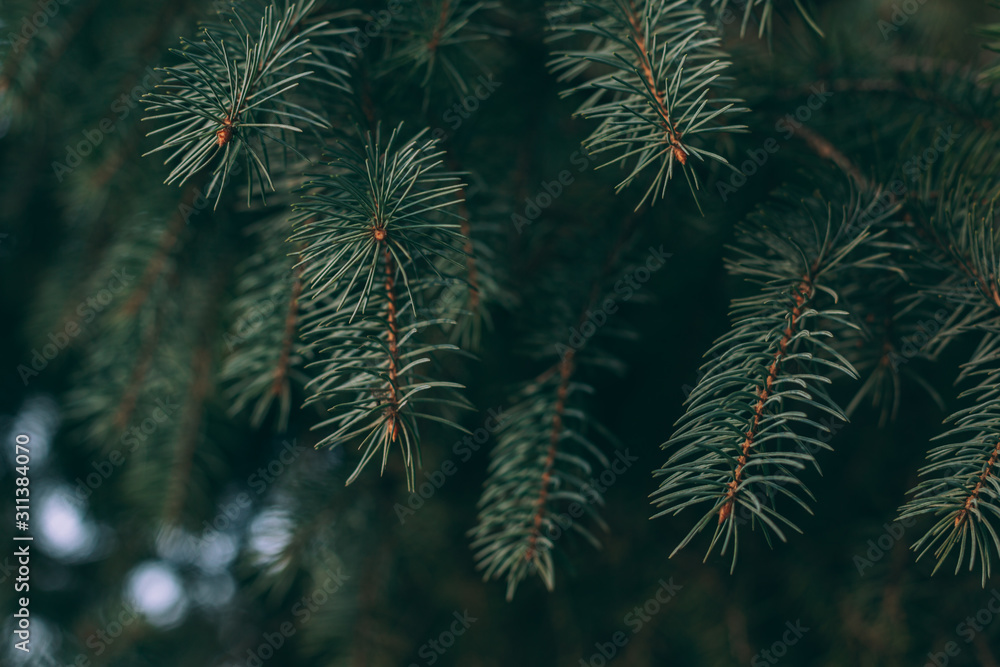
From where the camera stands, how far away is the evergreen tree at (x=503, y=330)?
348 millimetres

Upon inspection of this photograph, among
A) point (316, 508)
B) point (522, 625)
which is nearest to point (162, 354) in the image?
point (316, 508)

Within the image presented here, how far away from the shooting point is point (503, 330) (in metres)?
0.64

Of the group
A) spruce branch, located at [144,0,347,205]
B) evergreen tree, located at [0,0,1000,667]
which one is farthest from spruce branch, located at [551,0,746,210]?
spruce branch, located at [144,0,347,205]

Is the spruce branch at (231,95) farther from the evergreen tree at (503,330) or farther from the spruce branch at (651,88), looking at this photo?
the spruce branch at (651,88)

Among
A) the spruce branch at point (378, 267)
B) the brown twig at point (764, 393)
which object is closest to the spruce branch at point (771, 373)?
the brown twig at point (764, 393)

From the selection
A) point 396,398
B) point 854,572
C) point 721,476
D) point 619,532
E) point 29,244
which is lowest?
point 854,572

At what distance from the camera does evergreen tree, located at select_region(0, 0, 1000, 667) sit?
0.35 metres

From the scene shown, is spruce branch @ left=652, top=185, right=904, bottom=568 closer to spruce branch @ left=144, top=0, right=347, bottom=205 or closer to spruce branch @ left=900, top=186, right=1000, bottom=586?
spruce branch @ left=900, top=186, right=1000, bottom=586

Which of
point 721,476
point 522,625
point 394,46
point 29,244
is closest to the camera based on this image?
point 721,476

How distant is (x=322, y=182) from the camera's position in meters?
0.33

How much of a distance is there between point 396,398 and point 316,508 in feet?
1.27

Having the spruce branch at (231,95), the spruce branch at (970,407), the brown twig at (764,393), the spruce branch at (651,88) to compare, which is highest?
the spruce branch at (231,95)

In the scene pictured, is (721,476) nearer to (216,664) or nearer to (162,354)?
(162,354)

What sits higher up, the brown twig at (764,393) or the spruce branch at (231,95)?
the spruce branch at (231,95)
